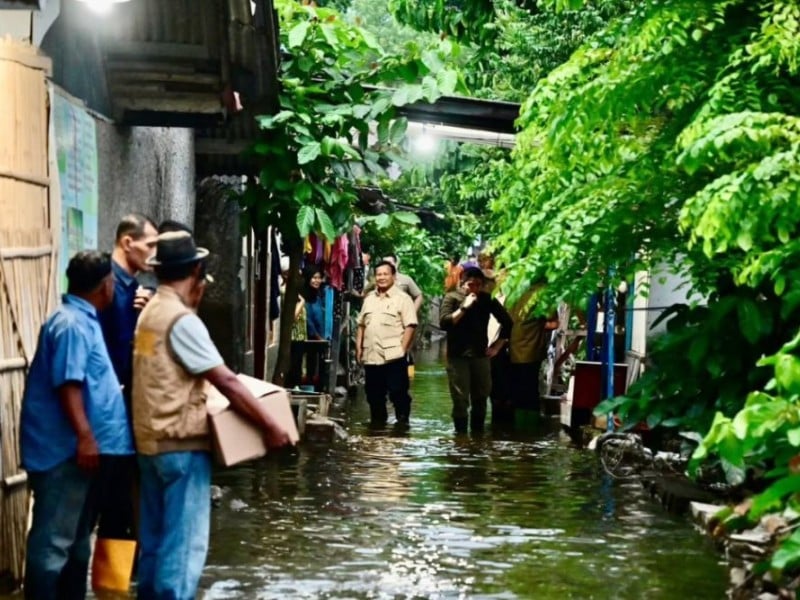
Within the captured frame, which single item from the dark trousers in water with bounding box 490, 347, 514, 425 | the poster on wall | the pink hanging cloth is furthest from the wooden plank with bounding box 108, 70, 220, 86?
the pink hanging cloth

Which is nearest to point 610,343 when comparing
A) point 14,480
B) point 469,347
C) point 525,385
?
point 469,347

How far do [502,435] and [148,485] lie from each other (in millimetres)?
10461

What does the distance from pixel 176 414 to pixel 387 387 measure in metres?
11.3

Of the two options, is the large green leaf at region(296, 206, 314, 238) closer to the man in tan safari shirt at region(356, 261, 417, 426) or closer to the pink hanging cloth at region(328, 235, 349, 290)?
the man in tan safari shirt at region(356, 261, 417, 426)

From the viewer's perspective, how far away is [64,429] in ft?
20.3

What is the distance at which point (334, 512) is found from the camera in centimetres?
1041

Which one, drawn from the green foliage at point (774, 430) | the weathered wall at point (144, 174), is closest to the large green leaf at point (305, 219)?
the weathered wall at point (144, 174)

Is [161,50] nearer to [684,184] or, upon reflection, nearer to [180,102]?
[180,102]

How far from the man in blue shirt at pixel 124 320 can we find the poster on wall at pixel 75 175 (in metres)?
1.25

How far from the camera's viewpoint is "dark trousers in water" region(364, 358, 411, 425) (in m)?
17.0

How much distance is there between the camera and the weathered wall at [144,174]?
10.6 meters

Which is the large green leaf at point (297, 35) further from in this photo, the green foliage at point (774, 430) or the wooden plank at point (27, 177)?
the green foliage at point (774, 430)

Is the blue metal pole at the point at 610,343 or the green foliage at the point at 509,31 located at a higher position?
the green foliage at the point at 509,31

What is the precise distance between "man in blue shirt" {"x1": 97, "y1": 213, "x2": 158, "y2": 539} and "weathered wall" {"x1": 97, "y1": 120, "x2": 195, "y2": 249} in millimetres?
3246
